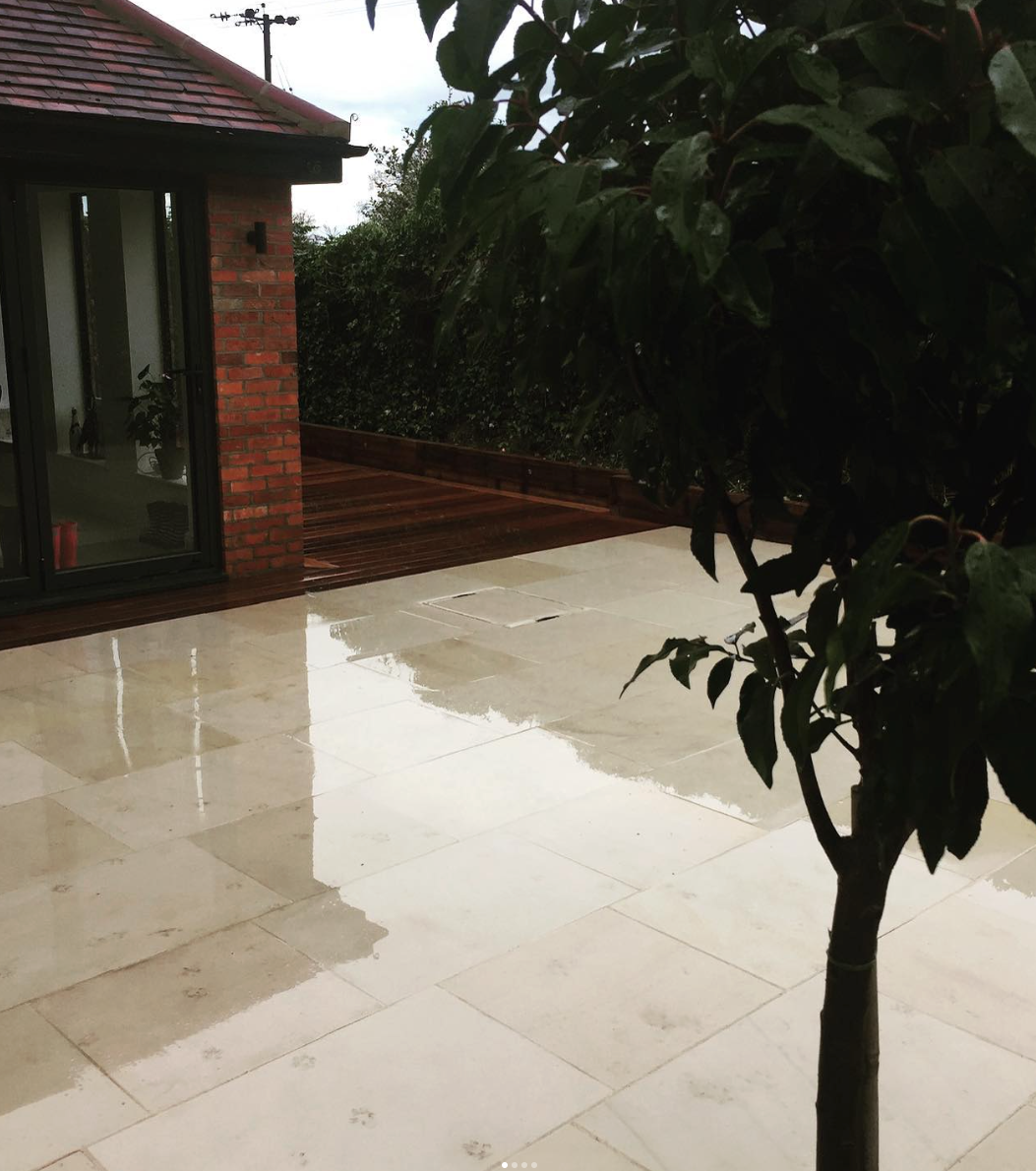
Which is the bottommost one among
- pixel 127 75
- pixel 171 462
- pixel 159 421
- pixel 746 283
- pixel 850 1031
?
pixel 850 1031

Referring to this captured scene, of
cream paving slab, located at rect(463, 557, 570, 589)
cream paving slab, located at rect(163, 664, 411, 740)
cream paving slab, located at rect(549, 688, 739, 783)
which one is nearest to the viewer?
cream paving slab, located at rect(549, 688, 739, 783)

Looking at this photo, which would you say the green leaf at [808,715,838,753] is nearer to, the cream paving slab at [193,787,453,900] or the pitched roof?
the cream paving slab at [193,787,453,900]

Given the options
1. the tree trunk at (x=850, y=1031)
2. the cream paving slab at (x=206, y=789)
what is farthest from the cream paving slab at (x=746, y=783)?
the tree trunk at (x=850, y=1031)

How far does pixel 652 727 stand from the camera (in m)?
5.43

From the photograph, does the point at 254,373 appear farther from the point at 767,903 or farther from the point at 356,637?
the point at 767,903

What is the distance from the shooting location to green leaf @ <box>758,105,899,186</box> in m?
1.13

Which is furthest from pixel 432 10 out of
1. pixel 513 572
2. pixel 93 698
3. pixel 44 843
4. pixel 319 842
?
pixel 513 572

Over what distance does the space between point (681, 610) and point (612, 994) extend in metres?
4.12

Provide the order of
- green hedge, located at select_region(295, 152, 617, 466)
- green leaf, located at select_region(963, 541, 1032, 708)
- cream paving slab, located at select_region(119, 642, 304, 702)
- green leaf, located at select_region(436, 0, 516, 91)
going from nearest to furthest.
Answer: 1. green leaf, located at select_region(963, 541, 1032, 708)
2. green leaf, located at select_region(436, 0, 516, 91)
3. cream paving slab, located at select_region(119, 642, 304, 702)
4. green hedge, located at select_region(295, 152, 617, 466)

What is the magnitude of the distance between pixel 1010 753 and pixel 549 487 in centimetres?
997

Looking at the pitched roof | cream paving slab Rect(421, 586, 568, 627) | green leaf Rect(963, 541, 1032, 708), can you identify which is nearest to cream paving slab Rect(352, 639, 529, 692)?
cream paving slab Rect(421, 586, 568, 627)

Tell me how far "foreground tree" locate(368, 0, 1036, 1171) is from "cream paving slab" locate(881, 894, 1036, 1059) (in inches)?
73.8

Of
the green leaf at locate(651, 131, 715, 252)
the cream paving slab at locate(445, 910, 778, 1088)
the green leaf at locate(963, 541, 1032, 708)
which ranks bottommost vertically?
the cream paving slab at locate(445, 910, 778, 1088)

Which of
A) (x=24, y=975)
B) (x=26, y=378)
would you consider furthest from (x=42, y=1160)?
(x=26, y=378)
